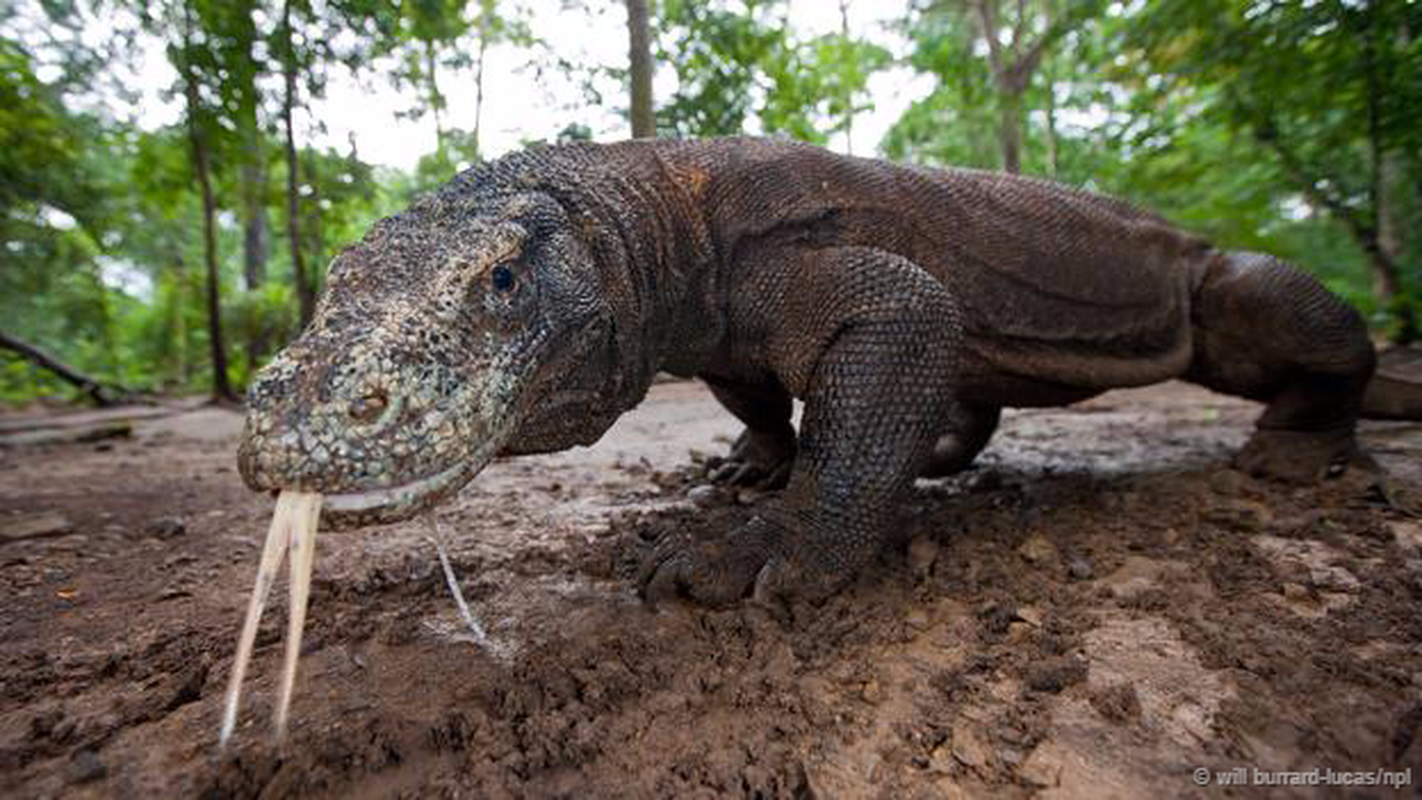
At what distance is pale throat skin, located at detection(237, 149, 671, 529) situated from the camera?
1071 mm

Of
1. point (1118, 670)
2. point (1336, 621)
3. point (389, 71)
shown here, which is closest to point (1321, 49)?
point (1336, 621)

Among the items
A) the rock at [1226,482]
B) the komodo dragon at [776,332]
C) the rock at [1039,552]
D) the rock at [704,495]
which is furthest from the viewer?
the rock at [704,495]

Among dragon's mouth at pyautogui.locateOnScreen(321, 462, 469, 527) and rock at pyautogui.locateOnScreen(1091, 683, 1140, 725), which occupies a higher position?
dragon's mouth at pyautogui.locateOnScreen(321, 462, 469, 527)

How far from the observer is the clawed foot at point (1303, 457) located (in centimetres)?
263

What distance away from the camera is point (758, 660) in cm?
143

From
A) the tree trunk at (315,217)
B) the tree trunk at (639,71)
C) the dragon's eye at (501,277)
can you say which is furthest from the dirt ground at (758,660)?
the tree trunk at (315,217)

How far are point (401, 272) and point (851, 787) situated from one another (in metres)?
1.24

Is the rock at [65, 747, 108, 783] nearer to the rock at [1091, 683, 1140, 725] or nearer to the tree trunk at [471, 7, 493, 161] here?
the rock at [1091, 683, 1140, 725]

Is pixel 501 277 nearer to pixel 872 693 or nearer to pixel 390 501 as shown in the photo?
pixel 390 501

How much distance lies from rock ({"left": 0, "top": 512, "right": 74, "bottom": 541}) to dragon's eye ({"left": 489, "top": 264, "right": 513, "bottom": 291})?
7.98ft

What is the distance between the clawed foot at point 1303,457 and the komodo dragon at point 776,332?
Answer: 0.01m

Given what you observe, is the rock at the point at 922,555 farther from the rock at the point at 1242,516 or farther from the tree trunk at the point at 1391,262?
the tree trunk at the point at 1391,262

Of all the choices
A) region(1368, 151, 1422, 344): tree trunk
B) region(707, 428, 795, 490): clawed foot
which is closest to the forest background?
region(1368, 151, 1422, 344): tree trunk

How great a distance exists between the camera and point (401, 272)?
138cm
